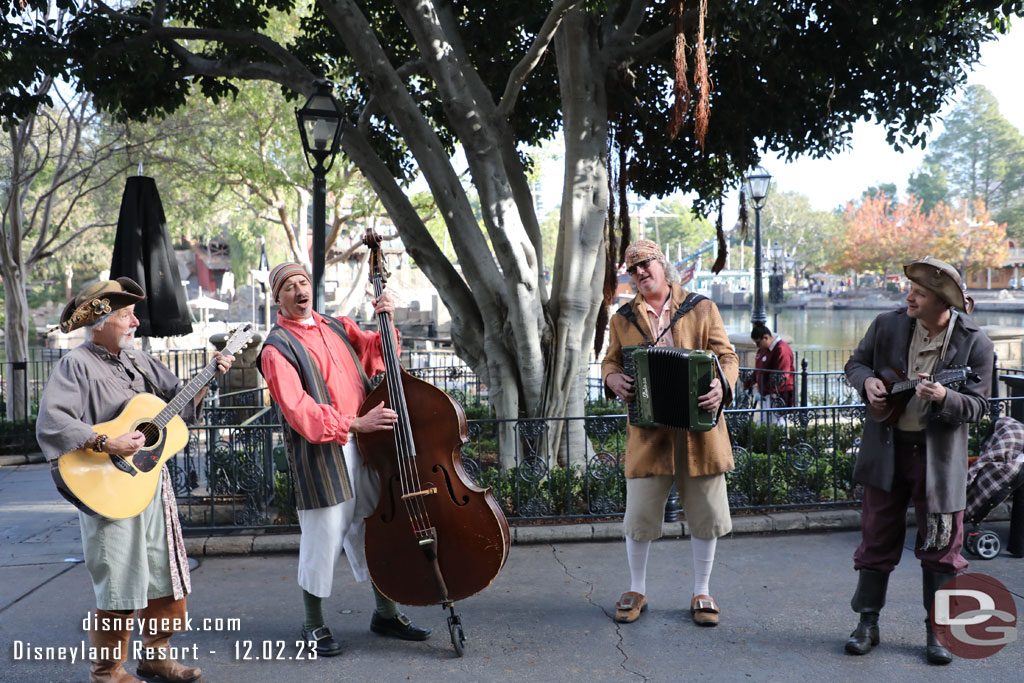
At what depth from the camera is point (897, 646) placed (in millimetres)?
4199

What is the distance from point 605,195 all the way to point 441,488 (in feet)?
15.2

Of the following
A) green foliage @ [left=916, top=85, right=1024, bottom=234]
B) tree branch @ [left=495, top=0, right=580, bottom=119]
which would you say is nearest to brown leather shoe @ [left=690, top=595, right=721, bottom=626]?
tree branch @ [left=495, top=0, right=580, bottom=119]

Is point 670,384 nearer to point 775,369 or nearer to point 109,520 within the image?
point 109,520

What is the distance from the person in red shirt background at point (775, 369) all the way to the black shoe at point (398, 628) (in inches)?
283

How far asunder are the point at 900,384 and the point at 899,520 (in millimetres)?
750

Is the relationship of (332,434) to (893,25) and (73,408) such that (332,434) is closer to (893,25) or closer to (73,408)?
(73,408)

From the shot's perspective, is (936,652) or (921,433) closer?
(936,652)

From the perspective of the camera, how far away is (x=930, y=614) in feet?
13.4

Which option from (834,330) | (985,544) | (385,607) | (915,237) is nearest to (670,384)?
(385,607)

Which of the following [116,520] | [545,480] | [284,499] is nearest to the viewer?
[116,520]

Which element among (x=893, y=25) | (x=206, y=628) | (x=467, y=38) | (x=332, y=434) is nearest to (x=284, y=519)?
(x=206, y=628)

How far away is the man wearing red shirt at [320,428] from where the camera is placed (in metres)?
3.97

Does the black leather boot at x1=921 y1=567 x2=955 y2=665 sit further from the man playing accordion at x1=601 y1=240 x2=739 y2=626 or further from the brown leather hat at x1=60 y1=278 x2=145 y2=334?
the brown leather hat at x1=60 y1=278 x2=145 y2=334

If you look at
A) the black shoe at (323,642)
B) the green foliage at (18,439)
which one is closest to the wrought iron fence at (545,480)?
the black shoe at (323,642)
